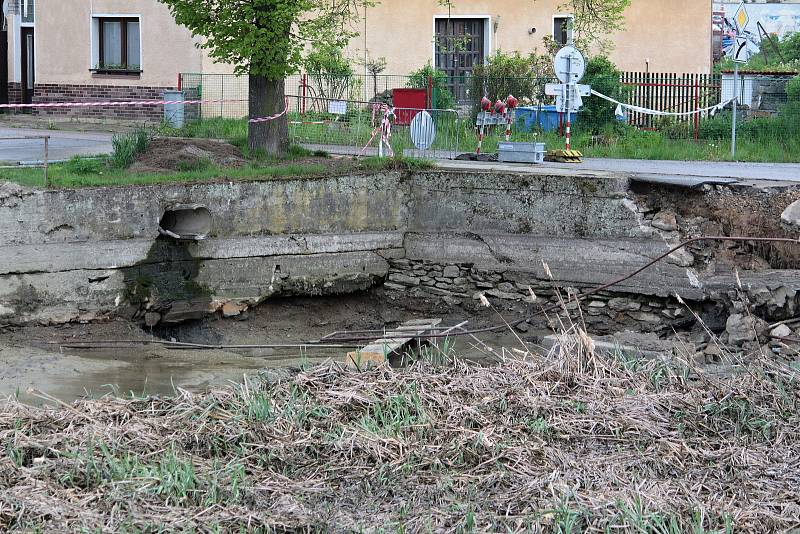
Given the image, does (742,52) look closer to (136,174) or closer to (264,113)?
(264,113)

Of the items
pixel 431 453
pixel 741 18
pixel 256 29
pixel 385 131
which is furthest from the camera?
pixel 741 18

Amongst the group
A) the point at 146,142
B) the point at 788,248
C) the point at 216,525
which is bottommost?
the point at 216,525

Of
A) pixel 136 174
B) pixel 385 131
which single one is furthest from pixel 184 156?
pixel 385 131

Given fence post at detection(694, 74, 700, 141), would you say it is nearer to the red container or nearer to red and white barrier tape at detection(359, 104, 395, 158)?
the red container

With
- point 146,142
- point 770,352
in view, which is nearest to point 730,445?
point 770,352

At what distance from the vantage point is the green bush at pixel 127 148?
15117mm

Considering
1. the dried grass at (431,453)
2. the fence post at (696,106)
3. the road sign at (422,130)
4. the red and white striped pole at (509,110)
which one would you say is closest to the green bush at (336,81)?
the red and white striped pole at (509,110)

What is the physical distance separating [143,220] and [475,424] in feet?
23.4

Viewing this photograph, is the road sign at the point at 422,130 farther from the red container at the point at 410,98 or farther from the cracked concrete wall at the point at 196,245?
the red container at the point at 410,98

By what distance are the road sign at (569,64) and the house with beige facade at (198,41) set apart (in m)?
6.90

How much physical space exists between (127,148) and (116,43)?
12373 millimetres

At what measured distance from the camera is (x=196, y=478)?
6.47 metres

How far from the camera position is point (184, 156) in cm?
1538

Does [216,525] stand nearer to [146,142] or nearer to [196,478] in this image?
[196,478]
